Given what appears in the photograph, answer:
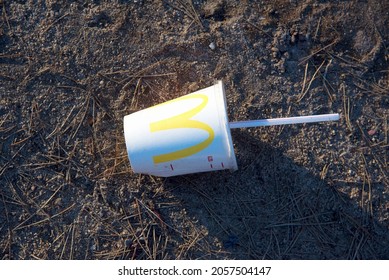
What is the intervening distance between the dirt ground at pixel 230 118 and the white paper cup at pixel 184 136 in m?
0.25

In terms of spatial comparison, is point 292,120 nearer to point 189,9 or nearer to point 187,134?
point 187,134

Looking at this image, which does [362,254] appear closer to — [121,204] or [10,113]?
[121,204]

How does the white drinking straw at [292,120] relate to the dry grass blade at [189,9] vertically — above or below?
below

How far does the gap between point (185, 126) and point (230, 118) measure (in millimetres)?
410

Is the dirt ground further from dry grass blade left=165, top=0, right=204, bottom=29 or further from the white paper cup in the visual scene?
the white paper cup

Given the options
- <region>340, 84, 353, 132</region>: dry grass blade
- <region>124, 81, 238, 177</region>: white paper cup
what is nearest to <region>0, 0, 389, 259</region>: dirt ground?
<region>340, 84, 353, 132</region>: dry grass blade

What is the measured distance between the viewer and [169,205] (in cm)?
248

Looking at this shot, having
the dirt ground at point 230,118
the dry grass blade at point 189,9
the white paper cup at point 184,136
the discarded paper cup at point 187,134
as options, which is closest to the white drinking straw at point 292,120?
the discarded paper cup at point 187,134

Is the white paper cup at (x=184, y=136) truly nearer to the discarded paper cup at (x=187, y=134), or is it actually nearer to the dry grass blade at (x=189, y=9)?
the discarded paper cup at (x=187, y=134)

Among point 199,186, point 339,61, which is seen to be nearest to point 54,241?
point 199,186

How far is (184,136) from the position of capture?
7.13 ft

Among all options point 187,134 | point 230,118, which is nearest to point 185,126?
point 187,134

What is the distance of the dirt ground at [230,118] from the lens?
→ 244 cm

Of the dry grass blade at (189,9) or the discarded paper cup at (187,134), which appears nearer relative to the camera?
the discarded paper cup at (187,134)
